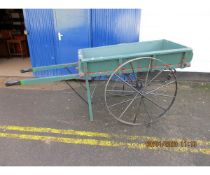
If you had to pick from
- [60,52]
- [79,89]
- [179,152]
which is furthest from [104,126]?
[60,52]

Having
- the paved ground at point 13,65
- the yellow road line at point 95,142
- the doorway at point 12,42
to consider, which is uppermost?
the doorway at point 12,42

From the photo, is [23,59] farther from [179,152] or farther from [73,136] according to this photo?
[179,152]

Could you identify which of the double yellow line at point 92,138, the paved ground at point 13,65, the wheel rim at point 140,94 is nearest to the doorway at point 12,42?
the paved ground at point 13,65

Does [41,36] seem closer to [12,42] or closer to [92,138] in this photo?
[12,42]

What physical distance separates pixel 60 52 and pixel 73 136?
8.07 ft

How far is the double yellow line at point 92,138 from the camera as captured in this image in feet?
8.47

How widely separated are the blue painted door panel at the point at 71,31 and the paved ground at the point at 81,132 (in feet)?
3.70

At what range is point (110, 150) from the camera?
8.31 feet

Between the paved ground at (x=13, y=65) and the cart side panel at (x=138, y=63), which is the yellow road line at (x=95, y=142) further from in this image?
the paved ground at (x=13, y=65)

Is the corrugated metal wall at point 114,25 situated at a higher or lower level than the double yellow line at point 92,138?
higher

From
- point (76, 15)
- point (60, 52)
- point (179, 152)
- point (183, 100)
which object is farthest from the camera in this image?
point (60, 52)

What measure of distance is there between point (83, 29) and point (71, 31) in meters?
0.29

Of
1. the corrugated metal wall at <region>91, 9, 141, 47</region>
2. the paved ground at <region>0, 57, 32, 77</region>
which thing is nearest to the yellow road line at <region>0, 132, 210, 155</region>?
the corrugated metal wall at <region>91, 9, 141, 47</region>

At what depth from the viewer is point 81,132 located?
9.50 feet
